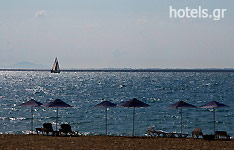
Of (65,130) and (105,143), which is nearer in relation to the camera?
(105,143)

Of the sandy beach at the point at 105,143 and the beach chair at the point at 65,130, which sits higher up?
the beach chair at the point at 65,130

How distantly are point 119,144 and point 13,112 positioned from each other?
3353 cm

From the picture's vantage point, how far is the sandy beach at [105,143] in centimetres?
2000

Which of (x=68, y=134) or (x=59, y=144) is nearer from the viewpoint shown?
(x=59, y=144)

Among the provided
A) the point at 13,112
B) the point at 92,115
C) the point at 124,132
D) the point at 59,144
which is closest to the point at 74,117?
the point at 92,115

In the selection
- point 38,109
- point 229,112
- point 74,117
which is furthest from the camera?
point 38,109

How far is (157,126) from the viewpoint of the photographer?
131 feet

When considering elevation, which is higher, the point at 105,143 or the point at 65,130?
the point at 65,130

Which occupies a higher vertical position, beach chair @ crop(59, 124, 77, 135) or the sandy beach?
beach chair @ crop(59, 124, 77, 135)

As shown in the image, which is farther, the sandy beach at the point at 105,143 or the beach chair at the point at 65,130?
the beach chair at the point at 65,130

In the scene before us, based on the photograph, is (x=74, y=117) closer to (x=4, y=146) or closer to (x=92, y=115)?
(x=92, y=115)

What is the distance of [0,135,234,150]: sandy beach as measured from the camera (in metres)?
20.0

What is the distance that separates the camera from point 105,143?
21375 millimetres

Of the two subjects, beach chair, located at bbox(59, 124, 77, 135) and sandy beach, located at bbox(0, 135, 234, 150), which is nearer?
sandy beach, located at bbox(0, 135, 234, 150)
